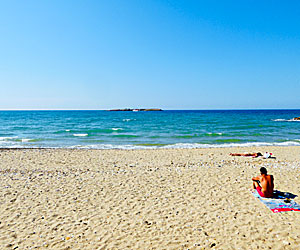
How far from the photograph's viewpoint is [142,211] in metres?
6.60

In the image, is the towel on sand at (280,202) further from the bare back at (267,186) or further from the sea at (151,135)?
the sea at (151,135)

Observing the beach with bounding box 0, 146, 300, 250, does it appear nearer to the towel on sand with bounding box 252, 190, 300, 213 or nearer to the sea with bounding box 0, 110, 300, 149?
the towel on sand with bounding box 252, 190, 300, 213

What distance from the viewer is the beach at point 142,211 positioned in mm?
5141

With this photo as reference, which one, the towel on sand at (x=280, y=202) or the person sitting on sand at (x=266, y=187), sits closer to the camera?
the towel on sand at (x=280, y=202)

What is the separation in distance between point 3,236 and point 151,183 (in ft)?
17.2

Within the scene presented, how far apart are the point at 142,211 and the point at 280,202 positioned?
431 centimetres

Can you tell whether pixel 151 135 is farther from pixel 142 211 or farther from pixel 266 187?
pixel 142 211

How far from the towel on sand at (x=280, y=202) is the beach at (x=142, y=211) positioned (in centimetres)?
21

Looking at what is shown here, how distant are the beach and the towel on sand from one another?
0.21 meters

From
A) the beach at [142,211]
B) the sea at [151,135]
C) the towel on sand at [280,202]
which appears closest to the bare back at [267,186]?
the towel on sand at [280,202]

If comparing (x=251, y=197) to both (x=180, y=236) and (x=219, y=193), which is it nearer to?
(x=219, y=193)

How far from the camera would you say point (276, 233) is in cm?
534

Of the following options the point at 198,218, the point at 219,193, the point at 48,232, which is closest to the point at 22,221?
the point at 48,232

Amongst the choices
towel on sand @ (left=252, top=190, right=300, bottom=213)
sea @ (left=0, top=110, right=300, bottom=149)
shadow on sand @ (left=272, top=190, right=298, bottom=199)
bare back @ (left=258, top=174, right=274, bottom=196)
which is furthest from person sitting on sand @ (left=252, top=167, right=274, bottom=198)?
sea @ (left=0, top=110, right=300, bottom=149)
